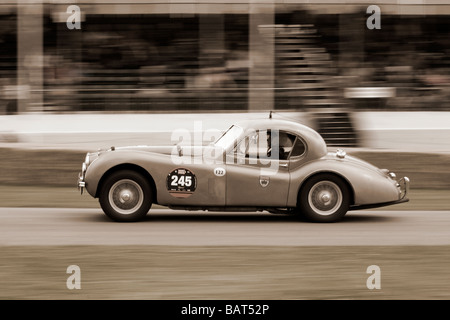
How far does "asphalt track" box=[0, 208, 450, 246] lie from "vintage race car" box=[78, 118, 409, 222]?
0.24 meters

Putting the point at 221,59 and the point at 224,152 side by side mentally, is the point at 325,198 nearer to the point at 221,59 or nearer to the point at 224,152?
the point at 224,152

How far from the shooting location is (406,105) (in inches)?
886

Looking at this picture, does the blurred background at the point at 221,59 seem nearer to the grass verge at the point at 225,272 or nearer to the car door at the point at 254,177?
the car door at the point at 254,177

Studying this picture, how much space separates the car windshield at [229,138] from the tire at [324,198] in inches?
38.1

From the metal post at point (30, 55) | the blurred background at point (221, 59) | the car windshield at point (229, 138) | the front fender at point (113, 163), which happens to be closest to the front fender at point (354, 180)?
the car windshield at point (229, 138)

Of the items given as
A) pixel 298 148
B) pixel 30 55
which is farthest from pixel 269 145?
pixel 30 55

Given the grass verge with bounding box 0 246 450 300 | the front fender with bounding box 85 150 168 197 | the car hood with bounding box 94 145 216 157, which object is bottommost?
the grass verge with bounding box 0 246 450 300

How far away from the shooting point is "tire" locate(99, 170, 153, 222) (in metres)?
9.35

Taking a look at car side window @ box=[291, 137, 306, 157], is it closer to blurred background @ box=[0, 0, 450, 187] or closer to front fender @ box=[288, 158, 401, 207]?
front fender @ box=[288, 158, 401, 207]

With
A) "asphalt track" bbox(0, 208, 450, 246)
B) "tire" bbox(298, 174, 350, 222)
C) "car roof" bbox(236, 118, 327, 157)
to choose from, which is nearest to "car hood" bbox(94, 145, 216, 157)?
"car roof" bbox(236, 118, 327, 157)

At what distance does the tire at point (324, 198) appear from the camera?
9500 millimetres

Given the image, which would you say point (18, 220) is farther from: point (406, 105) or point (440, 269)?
point (406, 105)

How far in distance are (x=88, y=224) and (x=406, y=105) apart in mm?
14835

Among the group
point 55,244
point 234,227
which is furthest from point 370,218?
point 55,244
